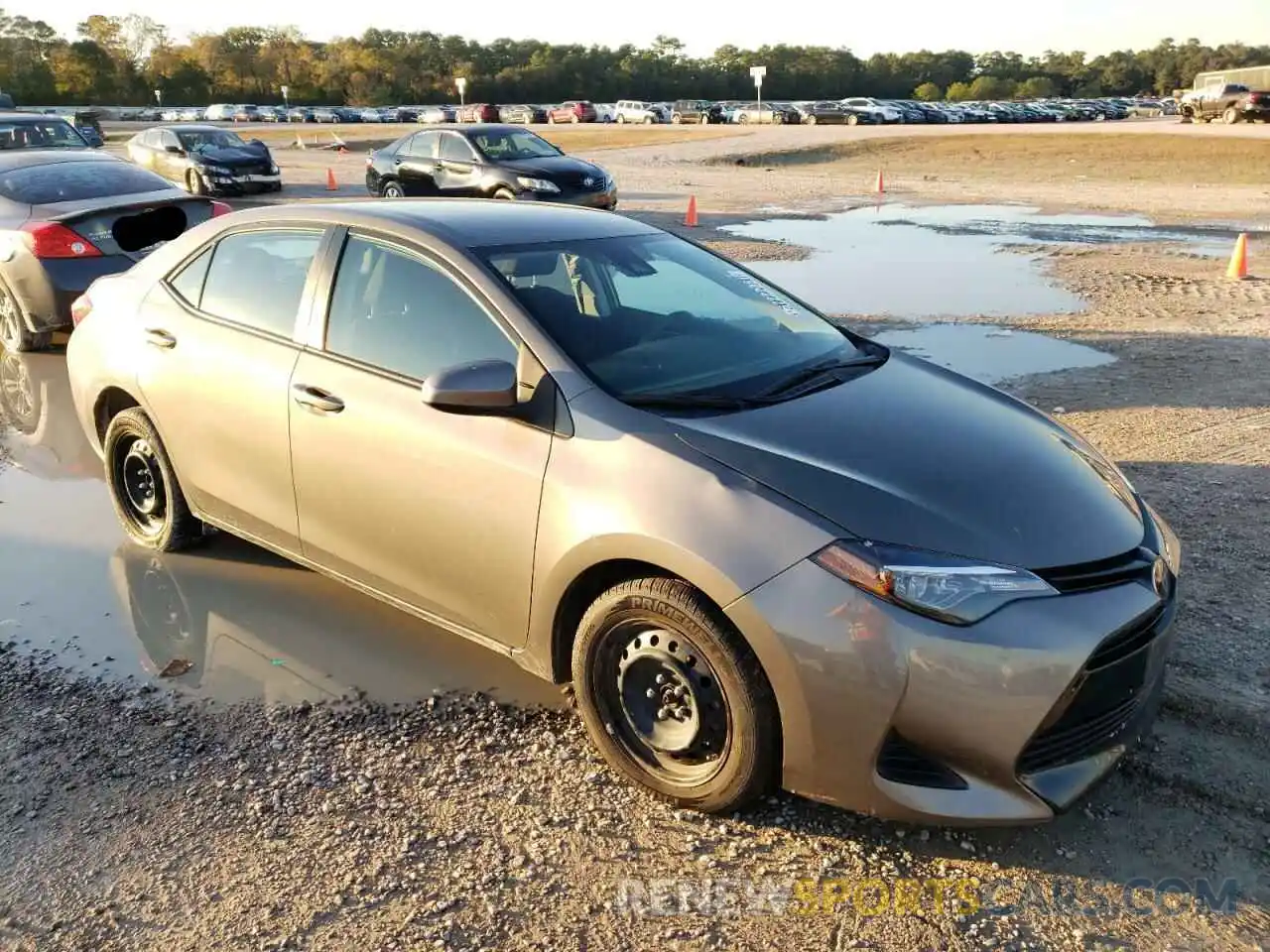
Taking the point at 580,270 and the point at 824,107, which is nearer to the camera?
the point at 580,270

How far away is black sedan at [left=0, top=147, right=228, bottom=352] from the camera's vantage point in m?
8.53

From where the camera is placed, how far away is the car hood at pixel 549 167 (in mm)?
16984

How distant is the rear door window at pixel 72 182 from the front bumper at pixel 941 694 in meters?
8.44

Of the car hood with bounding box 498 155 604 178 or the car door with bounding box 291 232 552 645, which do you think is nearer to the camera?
the car door with bounding box 291 232 552 645

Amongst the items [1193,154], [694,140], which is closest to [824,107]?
[694,140]

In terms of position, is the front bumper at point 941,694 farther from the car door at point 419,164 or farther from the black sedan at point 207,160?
the black sedan at point 207,160

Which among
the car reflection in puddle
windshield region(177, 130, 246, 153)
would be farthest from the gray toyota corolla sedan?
windshield region(177, 130, 246, 153)

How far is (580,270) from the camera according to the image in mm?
4016

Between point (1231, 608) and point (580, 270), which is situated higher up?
point (580, 270)

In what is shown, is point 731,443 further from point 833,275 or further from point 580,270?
point 833,275

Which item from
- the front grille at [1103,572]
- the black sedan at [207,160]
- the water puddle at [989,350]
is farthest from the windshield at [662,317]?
the black sedan at [207,160]

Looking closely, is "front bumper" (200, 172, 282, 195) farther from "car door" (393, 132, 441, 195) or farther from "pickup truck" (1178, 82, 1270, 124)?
"pickup truck" (1178, 82, 1270, 124)

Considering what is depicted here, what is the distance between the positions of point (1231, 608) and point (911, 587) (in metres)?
2.29

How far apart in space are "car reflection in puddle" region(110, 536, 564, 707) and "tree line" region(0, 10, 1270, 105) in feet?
363
